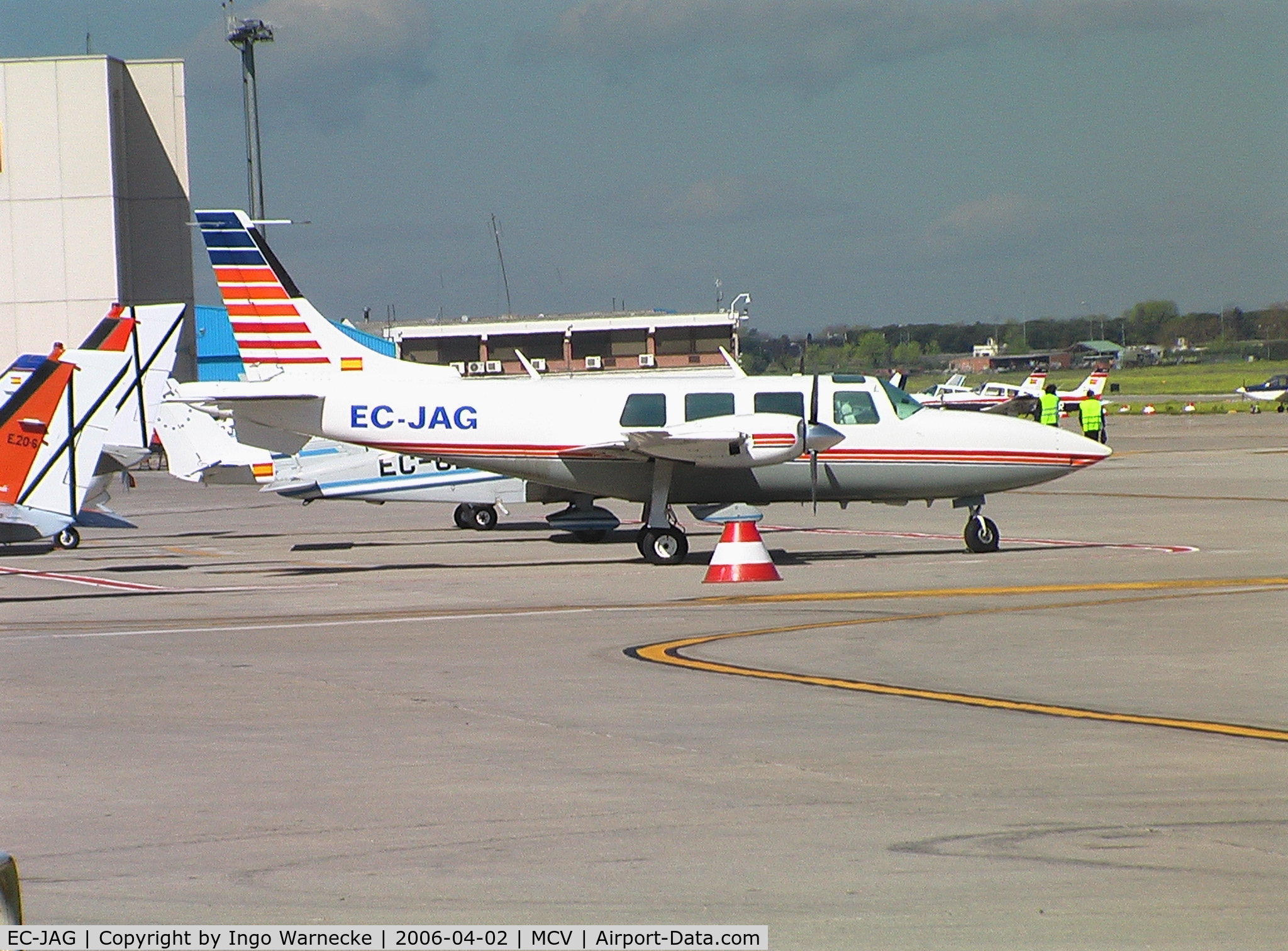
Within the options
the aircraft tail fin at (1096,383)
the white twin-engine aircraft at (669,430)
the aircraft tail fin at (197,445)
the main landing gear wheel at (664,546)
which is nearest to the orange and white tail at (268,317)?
the white twin-engine aircraft at (669,430)

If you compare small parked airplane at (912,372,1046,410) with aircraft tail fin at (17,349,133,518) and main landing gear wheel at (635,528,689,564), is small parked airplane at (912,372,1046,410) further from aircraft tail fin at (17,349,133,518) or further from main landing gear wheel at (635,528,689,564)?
aircraft tail fin at (17,349,133,518)

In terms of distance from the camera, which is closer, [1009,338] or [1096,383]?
[1096,383]

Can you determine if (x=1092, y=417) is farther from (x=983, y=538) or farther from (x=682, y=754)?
(x=682, y=754)

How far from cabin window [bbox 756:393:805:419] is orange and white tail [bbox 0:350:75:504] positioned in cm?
909

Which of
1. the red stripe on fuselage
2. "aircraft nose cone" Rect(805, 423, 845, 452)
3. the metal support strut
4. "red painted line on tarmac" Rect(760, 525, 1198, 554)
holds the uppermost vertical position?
"aircraft nose cone" Rect(805, 423, 845, 452)

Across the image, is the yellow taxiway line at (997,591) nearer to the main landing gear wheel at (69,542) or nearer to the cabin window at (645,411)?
the cabin window at (645,411)

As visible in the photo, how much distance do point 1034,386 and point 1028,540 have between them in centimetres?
5359

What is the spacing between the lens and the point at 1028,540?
2178 centimetres

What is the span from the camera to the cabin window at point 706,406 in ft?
67.1

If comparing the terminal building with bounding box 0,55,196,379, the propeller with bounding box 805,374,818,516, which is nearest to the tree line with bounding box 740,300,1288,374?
the propeller with bounding box 805,374,818,516

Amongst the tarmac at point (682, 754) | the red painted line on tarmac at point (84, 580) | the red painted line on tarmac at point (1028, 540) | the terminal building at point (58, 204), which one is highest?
the terminal building at point (58, 204)

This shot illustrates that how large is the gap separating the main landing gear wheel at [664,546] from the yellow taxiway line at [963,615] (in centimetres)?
427

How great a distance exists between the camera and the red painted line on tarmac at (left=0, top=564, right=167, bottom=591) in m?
18.5

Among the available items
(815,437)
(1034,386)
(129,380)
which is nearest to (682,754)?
(815,437)
